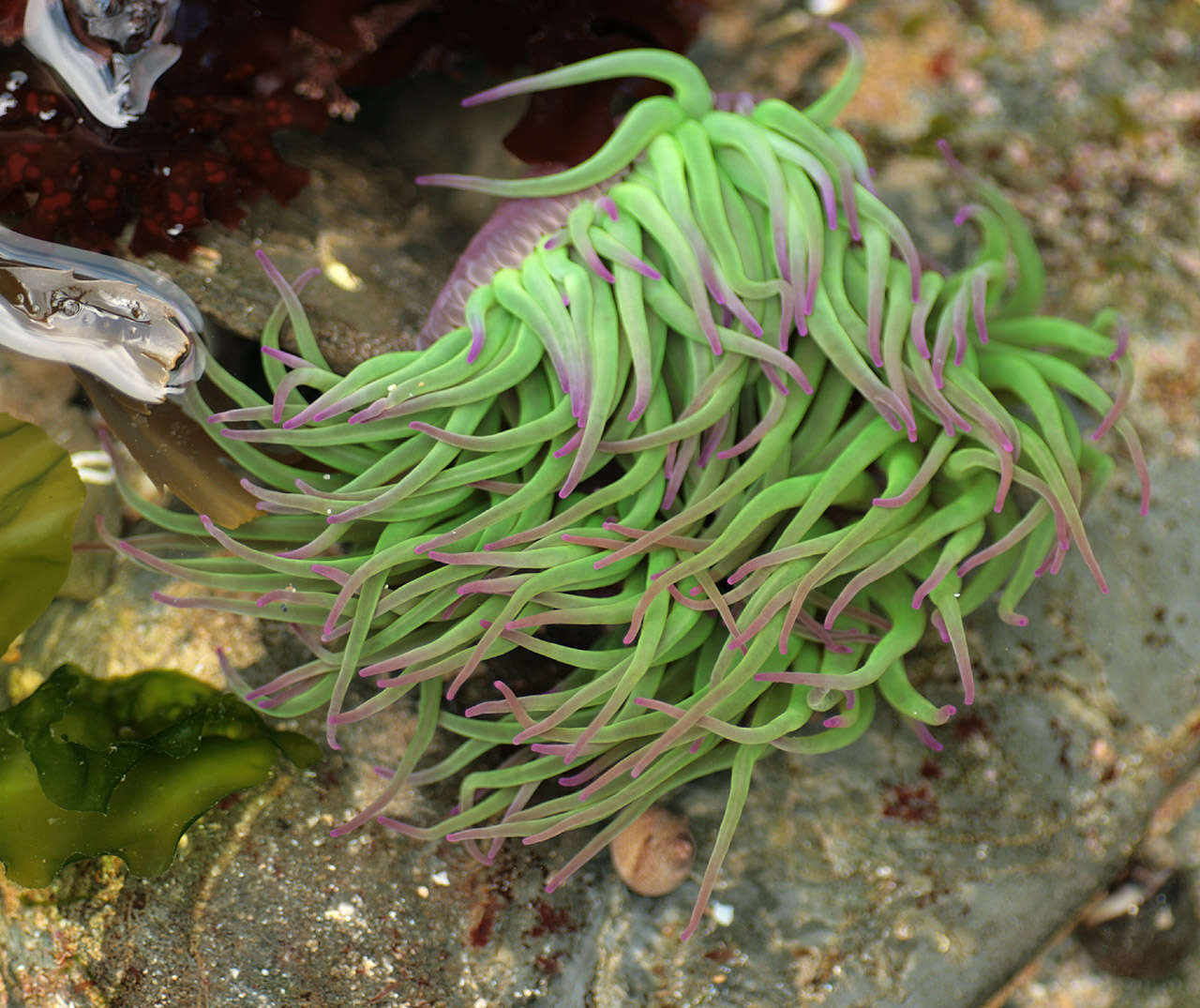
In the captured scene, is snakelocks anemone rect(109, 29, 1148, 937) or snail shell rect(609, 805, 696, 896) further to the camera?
snail shell rect(609, 805, 696, 896)

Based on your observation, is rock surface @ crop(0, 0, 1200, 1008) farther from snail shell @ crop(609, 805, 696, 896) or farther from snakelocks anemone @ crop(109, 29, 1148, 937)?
Answer: snakelocks anemone @ crop(109, 29, 1148, 937)

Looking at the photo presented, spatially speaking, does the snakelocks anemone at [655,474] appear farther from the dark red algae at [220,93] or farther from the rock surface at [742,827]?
the dark red algae at [220,93]

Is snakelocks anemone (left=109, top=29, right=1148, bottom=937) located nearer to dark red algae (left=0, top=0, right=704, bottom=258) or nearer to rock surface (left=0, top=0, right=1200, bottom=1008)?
rock surface (left=0, top=0, right=1200, bottom=1008)

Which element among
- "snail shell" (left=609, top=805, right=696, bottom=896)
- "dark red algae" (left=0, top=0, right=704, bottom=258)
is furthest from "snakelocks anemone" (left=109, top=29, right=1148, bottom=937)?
"dark red algae" (left=0, top=0, right=704, bottom=258)

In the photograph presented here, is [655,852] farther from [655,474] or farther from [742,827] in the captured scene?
[655,474]

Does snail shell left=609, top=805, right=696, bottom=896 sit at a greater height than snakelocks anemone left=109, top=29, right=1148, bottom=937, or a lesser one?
lesser

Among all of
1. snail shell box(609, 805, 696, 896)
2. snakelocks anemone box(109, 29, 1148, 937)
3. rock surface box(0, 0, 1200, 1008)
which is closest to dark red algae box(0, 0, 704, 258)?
rock surface box(0, 0, 1200, 1008)

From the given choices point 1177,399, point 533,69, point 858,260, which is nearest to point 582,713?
point 858,260
